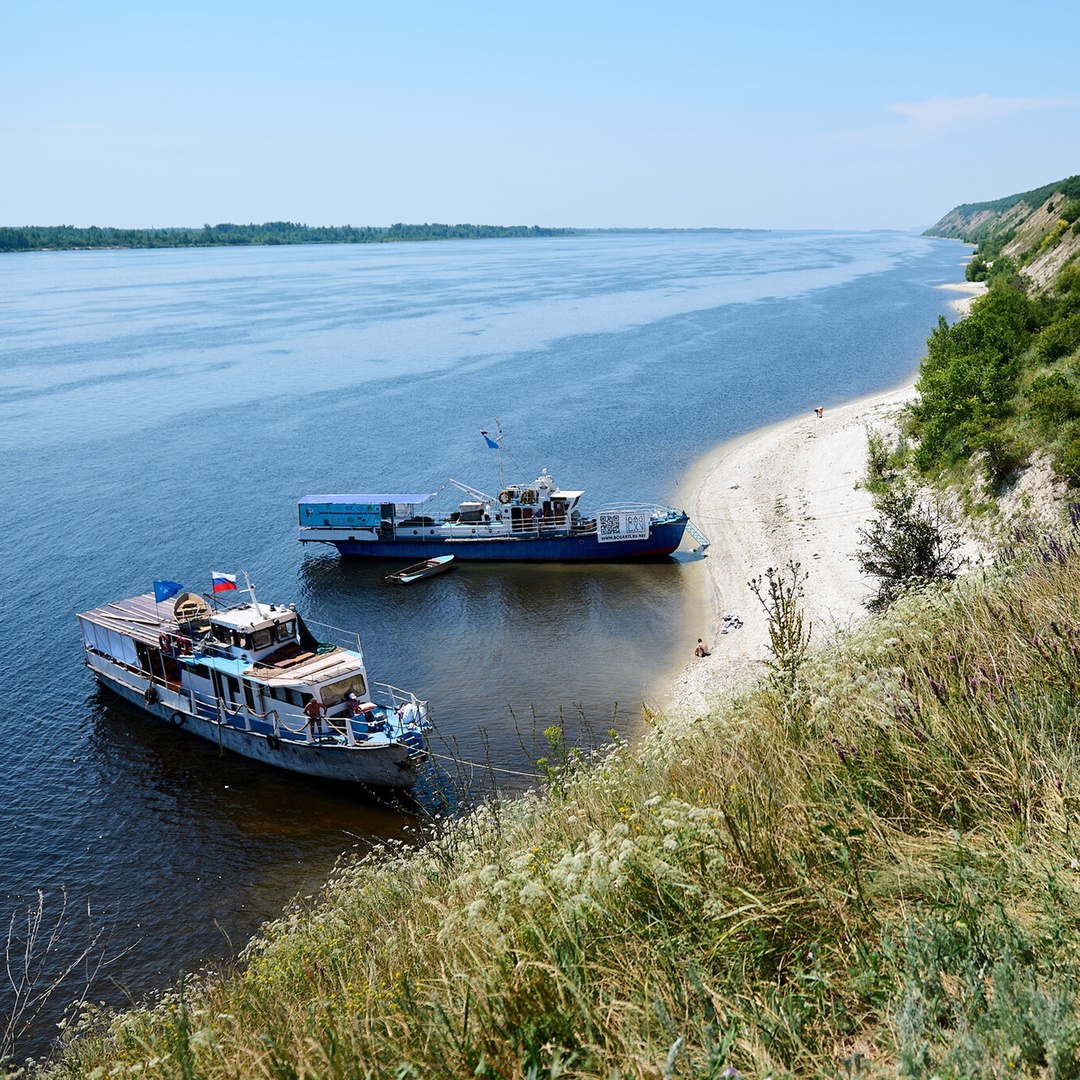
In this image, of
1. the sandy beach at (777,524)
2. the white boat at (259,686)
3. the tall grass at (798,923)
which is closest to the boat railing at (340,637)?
the white boat at (259,686)

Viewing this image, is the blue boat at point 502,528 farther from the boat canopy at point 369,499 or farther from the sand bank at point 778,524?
the sand bank at point 778,524

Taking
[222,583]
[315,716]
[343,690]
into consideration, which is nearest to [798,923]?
[315,716]

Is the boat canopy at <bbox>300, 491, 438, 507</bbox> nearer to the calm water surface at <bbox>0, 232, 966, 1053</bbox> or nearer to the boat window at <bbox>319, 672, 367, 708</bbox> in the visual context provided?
the calm water surface at <bbox>0, 232, 966, 1053</bbox>

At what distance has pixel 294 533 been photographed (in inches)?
2051

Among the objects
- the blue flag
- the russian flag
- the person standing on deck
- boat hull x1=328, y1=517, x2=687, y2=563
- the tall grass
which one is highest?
the tall grass

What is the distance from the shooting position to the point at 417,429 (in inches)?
2931

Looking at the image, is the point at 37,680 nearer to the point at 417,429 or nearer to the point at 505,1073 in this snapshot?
the point at 505,1073

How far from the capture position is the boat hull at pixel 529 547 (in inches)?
1805

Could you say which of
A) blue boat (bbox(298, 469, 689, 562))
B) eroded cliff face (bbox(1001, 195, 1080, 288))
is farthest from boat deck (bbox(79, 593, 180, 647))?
eroded cliff face (bbox(1001, 195, 1080, 288))

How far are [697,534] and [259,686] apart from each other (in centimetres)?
2778

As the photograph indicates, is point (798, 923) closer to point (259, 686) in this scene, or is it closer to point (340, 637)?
point (259, 686)

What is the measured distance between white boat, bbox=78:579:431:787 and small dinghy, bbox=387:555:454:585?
13044 mm

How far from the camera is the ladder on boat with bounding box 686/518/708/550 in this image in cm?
4753

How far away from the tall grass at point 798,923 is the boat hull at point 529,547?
118 ft
